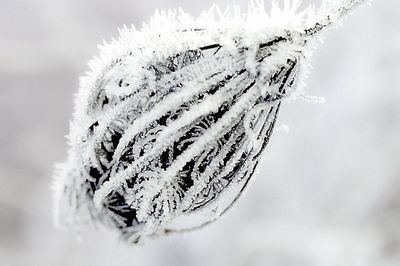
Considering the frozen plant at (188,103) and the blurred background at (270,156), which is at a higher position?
the blurred background at (270,156)

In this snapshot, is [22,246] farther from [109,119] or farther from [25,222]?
[109,119]

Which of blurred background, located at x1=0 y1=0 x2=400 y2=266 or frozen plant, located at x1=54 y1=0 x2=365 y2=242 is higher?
blurred background, located at x1=0 y1=0 x2=400 y2=266

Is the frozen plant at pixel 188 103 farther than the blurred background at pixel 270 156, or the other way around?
the blurred background at pixel 270 156

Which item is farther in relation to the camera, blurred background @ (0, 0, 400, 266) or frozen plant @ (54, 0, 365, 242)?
blurred background @ (0, 0, 400, 266)
